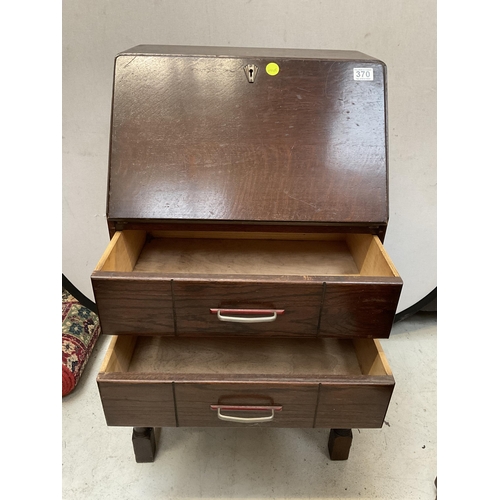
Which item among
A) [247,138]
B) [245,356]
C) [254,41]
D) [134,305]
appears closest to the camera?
[134,305]

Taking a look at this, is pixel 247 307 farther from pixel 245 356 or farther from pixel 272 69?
pixel 272 69

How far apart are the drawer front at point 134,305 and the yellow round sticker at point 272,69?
1.74 ft

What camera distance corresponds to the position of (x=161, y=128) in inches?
36.6

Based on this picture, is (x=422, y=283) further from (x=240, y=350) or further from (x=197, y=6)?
(x=197, y=6)

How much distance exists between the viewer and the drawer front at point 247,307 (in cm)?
81

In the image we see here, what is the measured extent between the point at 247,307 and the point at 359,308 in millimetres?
228

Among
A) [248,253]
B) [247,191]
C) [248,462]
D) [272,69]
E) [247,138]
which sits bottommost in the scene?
[248,462]

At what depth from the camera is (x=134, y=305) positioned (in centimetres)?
83

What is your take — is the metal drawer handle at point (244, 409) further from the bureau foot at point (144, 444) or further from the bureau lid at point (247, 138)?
the bureau lid at point (247, 138)

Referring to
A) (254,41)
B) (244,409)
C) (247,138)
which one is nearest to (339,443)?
(244,409)

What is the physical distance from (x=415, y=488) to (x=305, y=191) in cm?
86

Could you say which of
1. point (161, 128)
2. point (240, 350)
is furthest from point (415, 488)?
point (161, 128)

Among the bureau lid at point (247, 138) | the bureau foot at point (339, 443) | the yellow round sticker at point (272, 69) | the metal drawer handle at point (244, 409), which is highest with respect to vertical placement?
the yellow round sticker at point (272, 69)

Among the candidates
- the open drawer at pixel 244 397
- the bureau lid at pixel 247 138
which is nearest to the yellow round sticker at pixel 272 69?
the bureau lid at pixel 247 138
